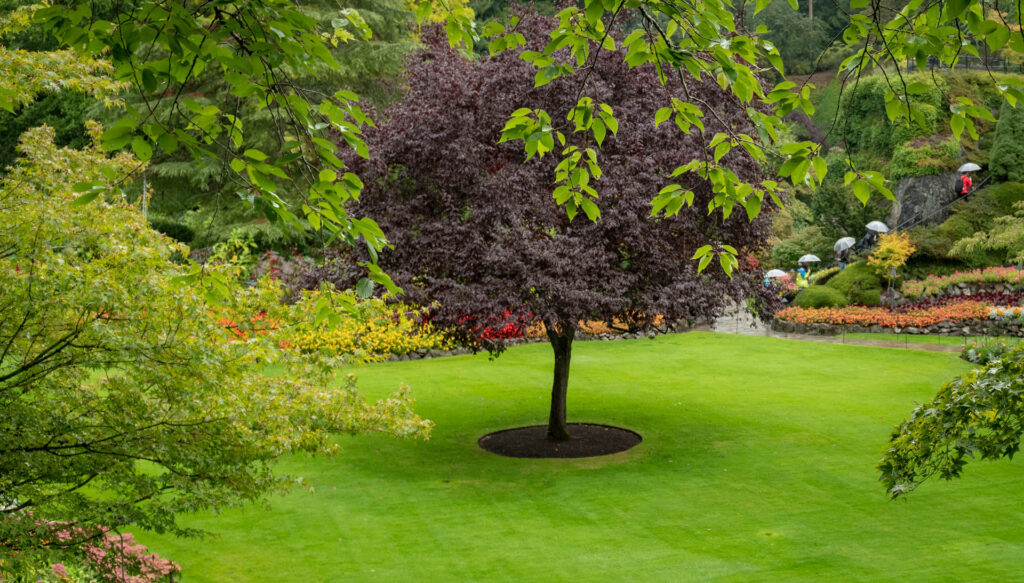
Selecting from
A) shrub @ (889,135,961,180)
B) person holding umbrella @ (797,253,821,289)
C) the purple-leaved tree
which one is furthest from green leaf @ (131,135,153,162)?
shrub @ (889,135,961,180)

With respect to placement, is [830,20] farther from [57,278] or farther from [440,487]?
[57,278]

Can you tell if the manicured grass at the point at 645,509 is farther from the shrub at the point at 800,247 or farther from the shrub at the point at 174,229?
the shrub at the point at 800,247

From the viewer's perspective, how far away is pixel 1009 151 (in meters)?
31.5

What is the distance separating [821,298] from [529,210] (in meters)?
19.7

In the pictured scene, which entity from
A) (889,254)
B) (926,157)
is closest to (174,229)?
(889,254)

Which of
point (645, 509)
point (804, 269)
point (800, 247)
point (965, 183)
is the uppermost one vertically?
point (965, 183)

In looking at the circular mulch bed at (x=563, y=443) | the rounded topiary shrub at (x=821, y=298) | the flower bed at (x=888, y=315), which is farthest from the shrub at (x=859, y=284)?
the circular mulch bed at (x=563, y=443)

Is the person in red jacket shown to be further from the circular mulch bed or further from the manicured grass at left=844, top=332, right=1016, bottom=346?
the circular mulch bed

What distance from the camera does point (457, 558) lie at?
331 inches

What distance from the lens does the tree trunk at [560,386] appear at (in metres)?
12.6

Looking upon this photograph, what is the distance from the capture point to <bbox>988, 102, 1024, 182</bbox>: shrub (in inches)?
1238

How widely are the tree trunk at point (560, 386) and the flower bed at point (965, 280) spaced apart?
18214 millimetres

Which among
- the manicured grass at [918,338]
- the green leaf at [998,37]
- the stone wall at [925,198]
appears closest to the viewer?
the green leaf at [998,37]

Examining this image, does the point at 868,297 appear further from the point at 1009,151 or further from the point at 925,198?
the point at 1009,151
